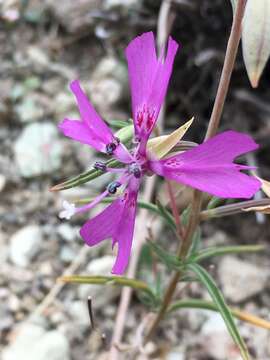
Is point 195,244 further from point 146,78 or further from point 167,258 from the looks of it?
point 146,78

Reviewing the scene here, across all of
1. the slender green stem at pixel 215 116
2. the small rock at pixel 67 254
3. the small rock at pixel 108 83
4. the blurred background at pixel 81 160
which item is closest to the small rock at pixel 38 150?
the blurred background at pixel 81 160

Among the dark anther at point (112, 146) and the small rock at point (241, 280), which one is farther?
the small rock at point (241, 280)

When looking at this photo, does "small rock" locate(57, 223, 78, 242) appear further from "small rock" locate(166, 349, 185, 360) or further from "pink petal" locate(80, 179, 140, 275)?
"pink petal" locate(80, 179, 140, 275)

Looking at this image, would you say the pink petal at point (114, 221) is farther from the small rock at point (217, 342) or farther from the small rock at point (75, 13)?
the small rock at point (75, 13)

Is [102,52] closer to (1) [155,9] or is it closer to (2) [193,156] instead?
(1) [155,9]

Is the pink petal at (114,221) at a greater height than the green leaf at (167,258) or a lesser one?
greater

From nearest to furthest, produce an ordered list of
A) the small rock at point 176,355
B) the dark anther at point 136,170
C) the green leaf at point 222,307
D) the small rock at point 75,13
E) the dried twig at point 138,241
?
the dark anther at point 136,170 → the green leaf at point 222,307 → the dried twig at point 138,241 → the small rock at point 176,355 → the small rock at point 75,13

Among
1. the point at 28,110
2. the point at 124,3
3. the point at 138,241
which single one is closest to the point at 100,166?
the point at 138,241

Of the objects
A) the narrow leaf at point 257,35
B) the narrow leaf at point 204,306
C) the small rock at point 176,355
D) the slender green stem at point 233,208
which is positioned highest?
the narrow leaf at point 257,35

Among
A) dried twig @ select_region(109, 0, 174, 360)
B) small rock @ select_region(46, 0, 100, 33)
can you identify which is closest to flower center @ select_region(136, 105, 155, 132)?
dried twig @ select_region(109, 0, 174, 360)
